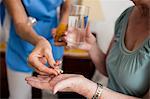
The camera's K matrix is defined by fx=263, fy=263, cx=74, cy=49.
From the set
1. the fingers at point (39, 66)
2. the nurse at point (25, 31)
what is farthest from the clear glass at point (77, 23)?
the fingers at point (39, 66)

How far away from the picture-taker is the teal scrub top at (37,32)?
85 centimetres

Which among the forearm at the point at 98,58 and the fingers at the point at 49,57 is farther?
the forearm at the point at 98,58

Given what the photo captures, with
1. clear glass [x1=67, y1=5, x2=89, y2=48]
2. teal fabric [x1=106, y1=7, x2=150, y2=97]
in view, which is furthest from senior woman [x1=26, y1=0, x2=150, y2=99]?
clear glass [x1=67, y1=5, x2=89, y2=48]

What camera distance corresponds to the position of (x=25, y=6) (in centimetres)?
82

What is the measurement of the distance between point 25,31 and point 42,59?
0.50 ft

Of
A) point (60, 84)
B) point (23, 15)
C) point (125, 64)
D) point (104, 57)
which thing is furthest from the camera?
point (104, 57)

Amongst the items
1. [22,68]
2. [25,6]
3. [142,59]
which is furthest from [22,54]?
[142,59]

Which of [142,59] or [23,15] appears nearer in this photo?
[142,59]

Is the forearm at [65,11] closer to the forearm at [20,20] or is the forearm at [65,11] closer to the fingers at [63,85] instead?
the forearm at [20,20]

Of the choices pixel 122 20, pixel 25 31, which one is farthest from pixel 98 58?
pixel 25 31

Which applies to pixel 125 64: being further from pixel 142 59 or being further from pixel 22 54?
pixel 22 54

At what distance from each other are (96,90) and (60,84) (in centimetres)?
11

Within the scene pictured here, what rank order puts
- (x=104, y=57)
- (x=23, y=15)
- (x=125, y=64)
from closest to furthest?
(x=125, y=64) → (x=23, y=15) → (x=104, y=57)

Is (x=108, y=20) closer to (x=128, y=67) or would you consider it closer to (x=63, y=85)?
(x=128, y=67)
